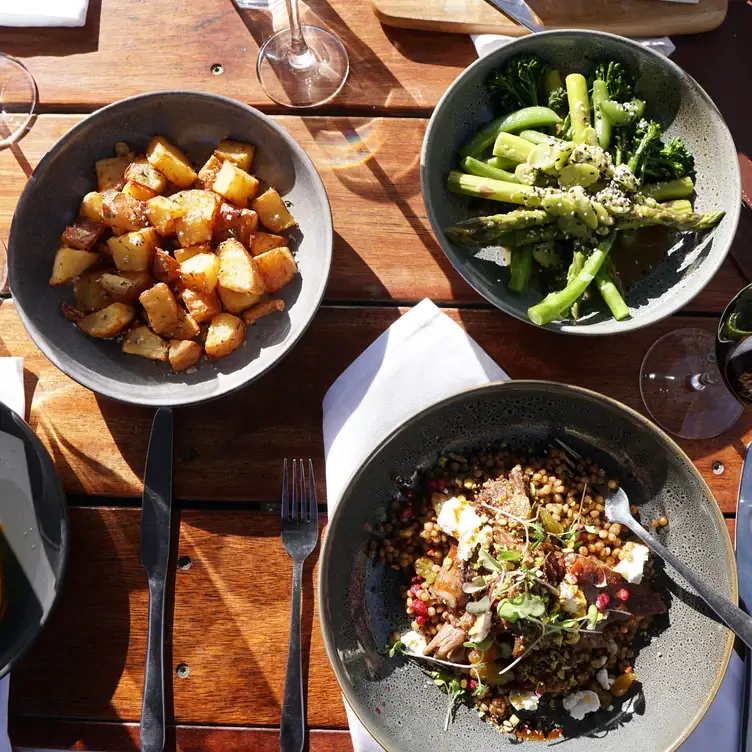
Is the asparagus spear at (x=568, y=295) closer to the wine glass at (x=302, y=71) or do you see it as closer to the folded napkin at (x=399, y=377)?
the folded napkin at (x=399, y=377)

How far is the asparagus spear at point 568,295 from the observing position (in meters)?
1.80

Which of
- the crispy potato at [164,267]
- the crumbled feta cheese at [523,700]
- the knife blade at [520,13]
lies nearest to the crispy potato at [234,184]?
the crispy potato at [164,267]

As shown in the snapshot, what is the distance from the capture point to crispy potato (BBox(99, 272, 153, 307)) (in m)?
1.82

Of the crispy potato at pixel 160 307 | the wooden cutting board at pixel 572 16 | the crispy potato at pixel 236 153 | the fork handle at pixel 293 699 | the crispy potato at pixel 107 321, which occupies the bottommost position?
the fork handle at pixel 293 699

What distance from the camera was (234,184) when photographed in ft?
6.04

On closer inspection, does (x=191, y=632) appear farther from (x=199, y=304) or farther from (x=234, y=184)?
(x=234, y=184)

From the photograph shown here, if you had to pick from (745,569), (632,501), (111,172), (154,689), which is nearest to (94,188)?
(111,172)

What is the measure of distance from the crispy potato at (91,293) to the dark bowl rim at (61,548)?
343 mm

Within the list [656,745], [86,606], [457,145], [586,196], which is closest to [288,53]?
[457,145]

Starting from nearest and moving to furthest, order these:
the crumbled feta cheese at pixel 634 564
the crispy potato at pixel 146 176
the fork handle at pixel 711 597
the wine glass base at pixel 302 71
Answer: the fork handle at pixel 711 597
the crumbled feta cheese at pixel 634 564
the crispy potato at pixel 146 176
the wine glass base at pixel 302 71

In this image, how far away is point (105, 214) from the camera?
6.02 feet

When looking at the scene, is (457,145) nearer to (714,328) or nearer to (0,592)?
(714,328)

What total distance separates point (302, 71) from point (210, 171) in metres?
0.47

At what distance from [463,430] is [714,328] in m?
0.82
